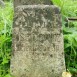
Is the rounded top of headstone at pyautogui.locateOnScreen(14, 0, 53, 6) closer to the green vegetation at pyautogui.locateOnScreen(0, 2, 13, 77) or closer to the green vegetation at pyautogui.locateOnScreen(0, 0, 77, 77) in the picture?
the green vegetation at pyautogui.locateOnScreen(0, 0, 77, 77)

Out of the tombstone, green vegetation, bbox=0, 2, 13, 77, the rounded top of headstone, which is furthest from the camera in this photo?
the rounded top of headstone

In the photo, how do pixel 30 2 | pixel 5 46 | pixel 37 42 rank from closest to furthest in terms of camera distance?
pixel 37 42, pixel 5 46, pixel 30 2

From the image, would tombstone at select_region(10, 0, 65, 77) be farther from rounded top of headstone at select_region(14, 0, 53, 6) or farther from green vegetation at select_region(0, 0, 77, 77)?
rounded top of headstone at select_region(14, 0, 53, 6)

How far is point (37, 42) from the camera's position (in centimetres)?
338

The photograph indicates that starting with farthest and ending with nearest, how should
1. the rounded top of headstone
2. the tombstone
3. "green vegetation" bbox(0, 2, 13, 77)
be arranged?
1. the rounded top of headstone
2. "green vegetation" bbox(0, 2, 13, 77)
3. the tombstone

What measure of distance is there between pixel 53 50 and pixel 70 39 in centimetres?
42

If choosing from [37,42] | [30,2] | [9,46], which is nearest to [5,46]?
[9,46]

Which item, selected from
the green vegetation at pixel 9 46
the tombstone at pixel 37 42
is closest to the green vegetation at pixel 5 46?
the green vegetation at pixel 9 46

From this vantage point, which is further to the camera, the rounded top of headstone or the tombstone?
the rounded top of headstone

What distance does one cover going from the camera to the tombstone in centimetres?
332

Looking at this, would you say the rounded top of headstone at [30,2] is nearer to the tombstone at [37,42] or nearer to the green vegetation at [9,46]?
the green vegetation at [9,46]

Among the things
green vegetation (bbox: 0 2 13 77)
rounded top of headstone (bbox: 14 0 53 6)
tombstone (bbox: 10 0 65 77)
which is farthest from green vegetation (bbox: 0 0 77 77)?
tombstone (bbox: 10 0 65 77)

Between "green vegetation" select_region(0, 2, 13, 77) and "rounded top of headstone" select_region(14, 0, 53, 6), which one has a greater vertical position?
"rounded top of headstone" select_region(14, 0, 53, 6)

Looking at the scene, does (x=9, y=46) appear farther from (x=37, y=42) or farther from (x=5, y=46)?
(x=37, y=42)
